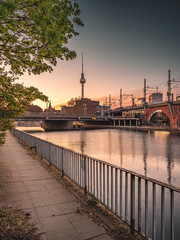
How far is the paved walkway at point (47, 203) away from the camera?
12.0 feet

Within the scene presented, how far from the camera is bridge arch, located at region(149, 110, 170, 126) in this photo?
7231 cm

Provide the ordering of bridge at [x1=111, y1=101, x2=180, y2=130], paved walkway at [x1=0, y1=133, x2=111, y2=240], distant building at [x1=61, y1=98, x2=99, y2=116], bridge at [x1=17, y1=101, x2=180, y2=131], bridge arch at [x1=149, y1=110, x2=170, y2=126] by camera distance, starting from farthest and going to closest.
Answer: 1. distant building at [x1=61, y1=98, x2=99, y2=116]
2. bridge arch at [x1=149, y1=110, x2=170, y2=126]
3. bridge at [x1=17, y1=101, x2=180, y2=131]
4. bridge at [x1=111, y1=101, x2=180, y2=130]
5. paved walkway at [x1=0, y1=133, x2=111, y2=240]

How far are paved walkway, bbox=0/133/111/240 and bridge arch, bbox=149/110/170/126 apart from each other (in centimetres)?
7033

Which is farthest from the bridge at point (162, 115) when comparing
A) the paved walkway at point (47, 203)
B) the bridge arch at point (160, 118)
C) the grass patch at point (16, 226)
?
the grass patch at point (16, 226)

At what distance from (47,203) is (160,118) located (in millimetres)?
75448

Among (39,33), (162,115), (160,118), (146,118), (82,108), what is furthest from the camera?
(82,108)

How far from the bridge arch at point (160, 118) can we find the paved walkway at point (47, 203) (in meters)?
70.3

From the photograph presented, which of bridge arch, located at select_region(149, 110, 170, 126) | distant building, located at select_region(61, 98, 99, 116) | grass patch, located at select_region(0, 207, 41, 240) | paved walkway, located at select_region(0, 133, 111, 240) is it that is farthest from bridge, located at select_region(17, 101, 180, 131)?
grass patch, located at select_region(0, 207, 41, 240)

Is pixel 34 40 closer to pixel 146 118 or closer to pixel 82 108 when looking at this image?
pixel 146 118

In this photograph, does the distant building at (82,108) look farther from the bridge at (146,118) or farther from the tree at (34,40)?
the tree at (34,40)

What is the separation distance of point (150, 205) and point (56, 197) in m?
4.22

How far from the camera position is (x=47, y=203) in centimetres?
494

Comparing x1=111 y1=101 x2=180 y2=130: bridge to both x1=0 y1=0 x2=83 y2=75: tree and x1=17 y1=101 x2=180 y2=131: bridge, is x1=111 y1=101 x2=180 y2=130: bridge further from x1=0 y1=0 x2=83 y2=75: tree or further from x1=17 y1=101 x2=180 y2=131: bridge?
x1=0 y1=0 x2=83 y2=75: tree

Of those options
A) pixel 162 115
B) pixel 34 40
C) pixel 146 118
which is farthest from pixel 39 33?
pixel 162 115
